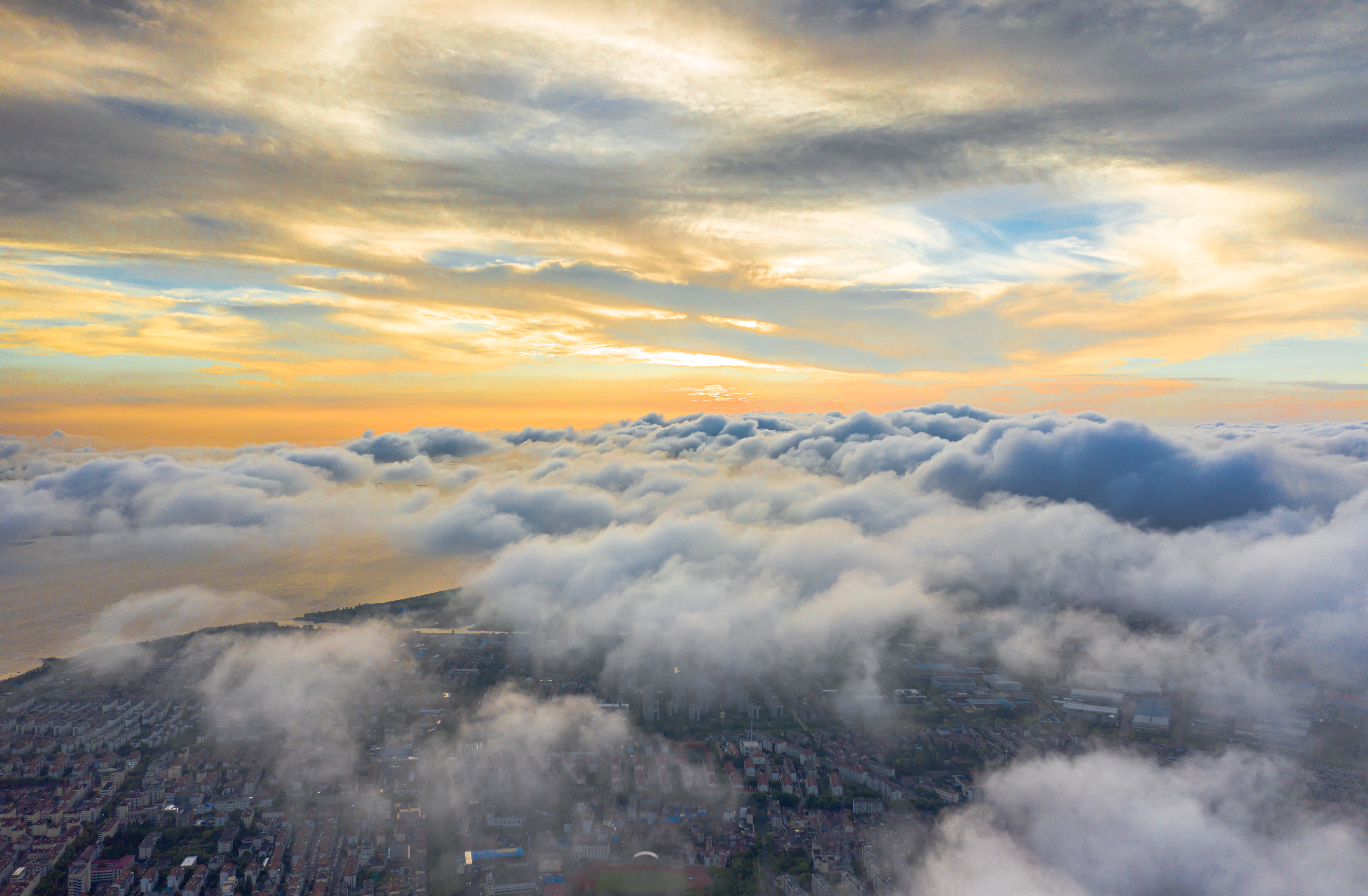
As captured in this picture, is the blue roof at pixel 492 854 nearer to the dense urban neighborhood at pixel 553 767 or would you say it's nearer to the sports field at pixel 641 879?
the dense urban neighborhood at pixel 553 767

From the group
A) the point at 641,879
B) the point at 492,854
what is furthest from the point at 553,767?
the point at 641,879

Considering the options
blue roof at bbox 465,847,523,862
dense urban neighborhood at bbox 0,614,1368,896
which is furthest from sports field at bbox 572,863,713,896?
blue roof at bbox 465,847,523,862

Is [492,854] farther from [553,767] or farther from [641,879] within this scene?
[641,879]

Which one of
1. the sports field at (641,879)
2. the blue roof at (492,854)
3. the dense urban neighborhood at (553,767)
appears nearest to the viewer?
the sports field at (641,879)

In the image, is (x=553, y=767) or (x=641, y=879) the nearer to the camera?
(x=641, y=879)

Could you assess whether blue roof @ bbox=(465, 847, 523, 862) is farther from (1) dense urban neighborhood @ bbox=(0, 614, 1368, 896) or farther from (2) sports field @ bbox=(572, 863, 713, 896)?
(2) sports field @ bbox=(572, 863, 713, 896)

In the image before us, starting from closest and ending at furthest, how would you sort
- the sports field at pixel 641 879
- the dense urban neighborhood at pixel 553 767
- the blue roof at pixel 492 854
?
the sports field at pixel 641 879 → the dense urban neighborhood at pixel 553 767 → the blue roof at pixel 492 854

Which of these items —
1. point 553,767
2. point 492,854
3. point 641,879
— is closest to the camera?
point 641,879

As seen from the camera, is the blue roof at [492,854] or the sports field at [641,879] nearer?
the sports field at [641,879]

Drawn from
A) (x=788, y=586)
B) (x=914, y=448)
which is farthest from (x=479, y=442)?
A: (x=788, y=586)

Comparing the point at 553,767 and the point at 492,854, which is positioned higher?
the point at 492,854

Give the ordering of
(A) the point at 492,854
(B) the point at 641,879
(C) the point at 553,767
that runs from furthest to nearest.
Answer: (C) the point at 553,767
(A) the point at 492,854
(B) the point at 641,879

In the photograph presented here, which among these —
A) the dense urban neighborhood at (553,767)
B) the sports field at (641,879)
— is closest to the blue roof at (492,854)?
the dense urban neighborhood at (553,767)
